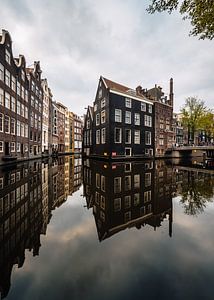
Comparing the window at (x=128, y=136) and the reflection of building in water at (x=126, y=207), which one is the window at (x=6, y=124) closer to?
the reflection of building in water at (x=126, y=207)

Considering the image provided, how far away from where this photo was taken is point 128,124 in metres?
38.3

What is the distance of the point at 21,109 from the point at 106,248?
33.1 m

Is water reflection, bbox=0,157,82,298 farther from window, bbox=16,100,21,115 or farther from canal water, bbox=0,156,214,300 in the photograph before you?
window, bbox=16,100,21,115

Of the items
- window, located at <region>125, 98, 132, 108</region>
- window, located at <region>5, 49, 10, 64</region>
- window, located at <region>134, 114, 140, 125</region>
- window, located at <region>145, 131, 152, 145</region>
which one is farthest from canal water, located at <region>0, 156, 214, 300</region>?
window, located at <region>145, 131, 152, 145</region>

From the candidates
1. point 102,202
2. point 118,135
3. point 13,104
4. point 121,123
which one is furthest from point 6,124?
point 102,202

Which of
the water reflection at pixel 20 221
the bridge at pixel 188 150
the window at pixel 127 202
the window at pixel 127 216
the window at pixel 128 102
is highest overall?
the window at pixel 128 102

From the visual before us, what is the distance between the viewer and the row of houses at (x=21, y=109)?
80.4ft

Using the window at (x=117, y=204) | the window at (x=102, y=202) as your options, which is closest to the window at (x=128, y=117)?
the window at (x=102, y=202)

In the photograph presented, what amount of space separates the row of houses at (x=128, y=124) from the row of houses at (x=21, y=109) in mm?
14375

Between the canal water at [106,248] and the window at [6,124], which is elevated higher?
the window at [6,124]

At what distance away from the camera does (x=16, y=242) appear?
4316mm

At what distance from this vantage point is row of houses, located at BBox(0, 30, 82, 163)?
24500mm

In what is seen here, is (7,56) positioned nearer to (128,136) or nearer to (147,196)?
(128,136)

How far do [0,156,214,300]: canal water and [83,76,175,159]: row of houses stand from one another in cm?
2736
